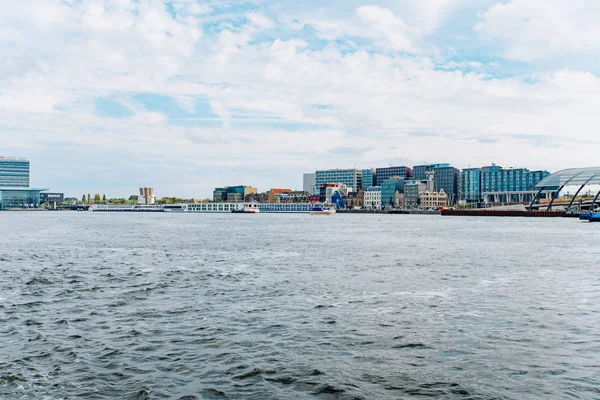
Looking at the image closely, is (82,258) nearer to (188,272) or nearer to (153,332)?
(188,272)

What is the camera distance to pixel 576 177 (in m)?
156

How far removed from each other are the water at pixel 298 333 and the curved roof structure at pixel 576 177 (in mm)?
139416

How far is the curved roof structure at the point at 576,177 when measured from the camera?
150550 millimetres

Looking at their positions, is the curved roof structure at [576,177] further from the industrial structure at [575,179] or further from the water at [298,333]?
the water at [298,333]

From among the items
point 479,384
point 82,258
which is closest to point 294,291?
point 479,384

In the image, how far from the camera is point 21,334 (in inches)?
596

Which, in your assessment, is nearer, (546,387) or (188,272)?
(546,387)

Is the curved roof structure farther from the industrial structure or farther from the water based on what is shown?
the water

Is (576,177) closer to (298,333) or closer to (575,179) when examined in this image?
(575,179)

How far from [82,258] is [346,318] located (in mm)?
25687

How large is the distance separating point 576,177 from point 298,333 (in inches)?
6507

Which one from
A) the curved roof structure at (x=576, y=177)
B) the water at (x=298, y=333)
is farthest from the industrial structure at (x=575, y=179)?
the water at (x=298, y=333)

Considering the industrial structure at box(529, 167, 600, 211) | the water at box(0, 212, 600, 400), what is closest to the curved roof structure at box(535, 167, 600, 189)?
the industrial structure at box(529, 167, 600, 211)

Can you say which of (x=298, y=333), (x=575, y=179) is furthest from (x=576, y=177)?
(x=298, y=333)
